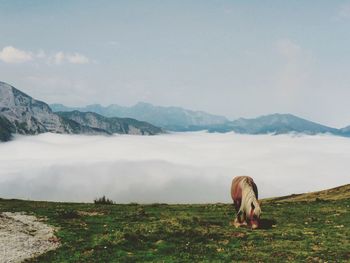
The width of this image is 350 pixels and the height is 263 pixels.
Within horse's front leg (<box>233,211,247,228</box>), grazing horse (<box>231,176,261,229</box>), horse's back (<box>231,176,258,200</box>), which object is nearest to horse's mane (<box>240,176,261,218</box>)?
grazing horse (<box>231,176,261,229</box>)

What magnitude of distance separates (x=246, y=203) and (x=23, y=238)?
1665cm

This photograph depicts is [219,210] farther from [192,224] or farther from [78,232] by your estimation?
[78,232]

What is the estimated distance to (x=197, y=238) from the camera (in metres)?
30.9

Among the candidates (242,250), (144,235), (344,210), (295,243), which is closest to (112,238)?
(144,235)

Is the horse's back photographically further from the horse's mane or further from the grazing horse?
the horse's mane

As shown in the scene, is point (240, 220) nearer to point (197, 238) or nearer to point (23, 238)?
point (197, 238)

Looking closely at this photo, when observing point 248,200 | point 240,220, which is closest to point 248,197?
point 248,200

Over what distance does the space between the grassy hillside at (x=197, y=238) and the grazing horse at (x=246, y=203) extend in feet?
3.36

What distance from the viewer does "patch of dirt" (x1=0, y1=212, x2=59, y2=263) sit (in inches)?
1045

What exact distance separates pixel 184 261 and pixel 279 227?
1271cm

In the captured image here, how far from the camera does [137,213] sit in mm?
43438

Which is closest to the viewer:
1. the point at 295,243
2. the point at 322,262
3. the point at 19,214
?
the point at 322,262

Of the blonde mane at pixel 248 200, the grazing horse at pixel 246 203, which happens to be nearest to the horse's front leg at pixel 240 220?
→ the grazing horse at pixel 246 203

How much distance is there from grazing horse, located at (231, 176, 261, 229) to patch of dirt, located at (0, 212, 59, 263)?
14.5 meters
